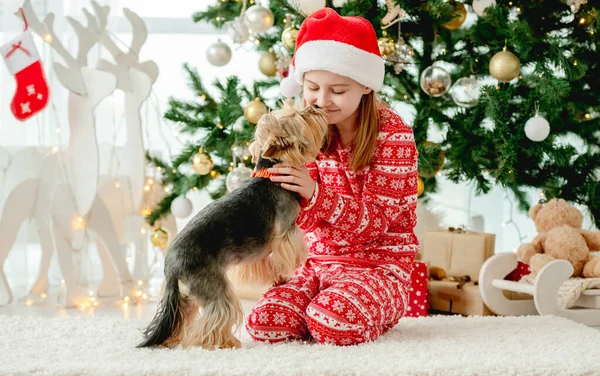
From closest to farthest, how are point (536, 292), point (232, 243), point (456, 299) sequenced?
1. point (232, 243)
2. point (536, 292)
3. point (456, 299)

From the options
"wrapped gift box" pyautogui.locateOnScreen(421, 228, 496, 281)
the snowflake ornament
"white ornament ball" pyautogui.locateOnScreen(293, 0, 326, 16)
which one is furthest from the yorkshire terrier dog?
"wrapped gift box" pyautogui.locateOnScreen(421, 228, 496, 281)

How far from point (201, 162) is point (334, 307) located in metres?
1.52

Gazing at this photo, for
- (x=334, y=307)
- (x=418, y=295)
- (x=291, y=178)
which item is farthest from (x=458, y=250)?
(x=291, y=178)

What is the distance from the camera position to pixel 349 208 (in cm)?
226

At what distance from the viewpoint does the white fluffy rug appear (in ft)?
6.04

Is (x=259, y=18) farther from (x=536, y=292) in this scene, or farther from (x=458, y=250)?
(x=536, y=292)

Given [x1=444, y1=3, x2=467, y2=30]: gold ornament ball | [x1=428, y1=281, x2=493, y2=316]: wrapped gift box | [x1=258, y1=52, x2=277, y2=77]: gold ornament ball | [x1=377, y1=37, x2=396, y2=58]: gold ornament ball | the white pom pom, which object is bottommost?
[x1=428, y1=281, x2=493, y2=316]: wrapped gift box

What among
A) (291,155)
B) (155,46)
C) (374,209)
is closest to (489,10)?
(374,209)

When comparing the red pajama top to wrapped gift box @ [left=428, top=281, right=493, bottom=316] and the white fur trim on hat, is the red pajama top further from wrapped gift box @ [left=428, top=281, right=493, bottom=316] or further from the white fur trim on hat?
wrapped gift box @ [left=428, top=281, right=493, bottom=316]

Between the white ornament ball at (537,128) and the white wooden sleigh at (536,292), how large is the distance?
538 mm

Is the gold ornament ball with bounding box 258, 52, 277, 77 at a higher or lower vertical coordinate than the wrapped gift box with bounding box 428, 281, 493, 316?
higher

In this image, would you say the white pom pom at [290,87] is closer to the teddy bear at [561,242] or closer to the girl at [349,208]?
the girl at [349,208]

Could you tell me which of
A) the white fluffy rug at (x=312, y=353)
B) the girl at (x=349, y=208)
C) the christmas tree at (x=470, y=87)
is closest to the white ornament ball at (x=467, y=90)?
the christmas tree at (x=470, y=87)

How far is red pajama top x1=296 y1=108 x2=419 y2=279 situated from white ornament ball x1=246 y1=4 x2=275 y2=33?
102 centimetres
